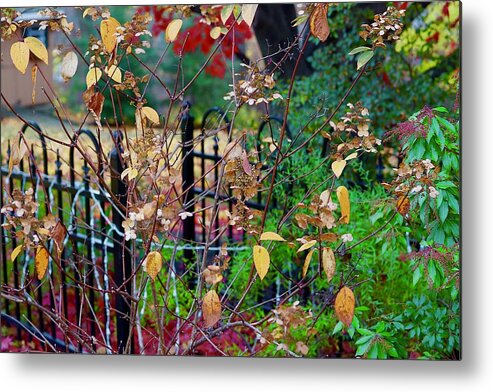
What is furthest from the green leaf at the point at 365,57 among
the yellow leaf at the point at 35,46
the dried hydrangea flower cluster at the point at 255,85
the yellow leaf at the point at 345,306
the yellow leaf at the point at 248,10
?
the yellow leaf at the point at 35,46

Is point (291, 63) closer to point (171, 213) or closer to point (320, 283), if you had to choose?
point (320, 283)

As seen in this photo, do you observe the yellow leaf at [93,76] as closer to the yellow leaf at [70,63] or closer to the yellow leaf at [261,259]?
the yellow leaf at [70,63]

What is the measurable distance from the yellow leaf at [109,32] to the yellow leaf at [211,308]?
78cm

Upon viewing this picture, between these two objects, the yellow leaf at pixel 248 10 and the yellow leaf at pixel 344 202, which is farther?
the yellow leaf at pixel 248 10

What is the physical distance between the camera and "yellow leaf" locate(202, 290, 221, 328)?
7.48ft

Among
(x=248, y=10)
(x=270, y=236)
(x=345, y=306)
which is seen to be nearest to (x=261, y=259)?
(x=270, y=236)

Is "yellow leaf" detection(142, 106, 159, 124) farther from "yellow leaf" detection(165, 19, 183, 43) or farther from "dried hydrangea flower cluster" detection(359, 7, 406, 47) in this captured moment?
"dried hydrangea flower cluster" detection(359, 7, 406, 47)

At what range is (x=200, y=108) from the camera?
6.61 metres

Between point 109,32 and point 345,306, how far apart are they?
107cm

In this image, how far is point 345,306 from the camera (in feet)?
7.54

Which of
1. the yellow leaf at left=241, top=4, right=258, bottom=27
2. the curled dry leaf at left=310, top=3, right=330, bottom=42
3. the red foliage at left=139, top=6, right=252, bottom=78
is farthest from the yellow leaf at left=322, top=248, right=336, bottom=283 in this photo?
the red foliage at left=139, top=6, right=252, bottom=78

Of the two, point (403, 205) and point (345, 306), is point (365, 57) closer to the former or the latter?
point (403, 205)

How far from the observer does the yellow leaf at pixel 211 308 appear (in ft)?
7.48

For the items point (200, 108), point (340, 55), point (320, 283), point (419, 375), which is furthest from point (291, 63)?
point (200, 108)
